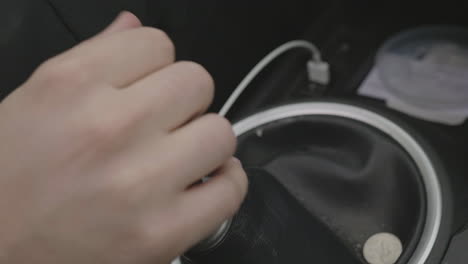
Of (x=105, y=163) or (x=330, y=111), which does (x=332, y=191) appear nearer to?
(x=330, y=111)

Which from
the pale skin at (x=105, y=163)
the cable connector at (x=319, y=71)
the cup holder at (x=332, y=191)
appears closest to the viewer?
the pale skin at (x=105, y=163)

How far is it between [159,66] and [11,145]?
98 millimetres

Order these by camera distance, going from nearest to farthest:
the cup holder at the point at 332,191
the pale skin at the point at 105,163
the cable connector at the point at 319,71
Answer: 1. the pale skin at the point at 105,163
2. the cup holder at the point at 332,191
3. the cable connector at the point at 319,71

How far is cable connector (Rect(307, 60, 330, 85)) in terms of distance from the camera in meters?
0.71

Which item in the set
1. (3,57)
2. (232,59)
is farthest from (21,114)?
(232,59)

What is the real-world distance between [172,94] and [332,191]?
1.01 ft

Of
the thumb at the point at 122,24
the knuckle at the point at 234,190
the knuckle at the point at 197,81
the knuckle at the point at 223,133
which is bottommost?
the knuckle at the point at 234,190

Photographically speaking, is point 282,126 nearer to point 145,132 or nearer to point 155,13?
point 155,13

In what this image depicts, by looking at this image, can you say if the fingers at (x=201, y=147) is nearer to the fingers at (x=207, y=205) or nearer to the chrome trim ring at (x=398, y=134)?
the fingers at (x=207, y=205)

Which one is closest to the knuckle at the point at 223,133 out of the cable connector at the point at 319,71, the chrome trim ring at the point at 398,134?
the chrome trim ring at the point at 398,134

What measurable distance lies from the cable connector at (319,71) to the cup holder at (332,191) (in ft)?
0.56

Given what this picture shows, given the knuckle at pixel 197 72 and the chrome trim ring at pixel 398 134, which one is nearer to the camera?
the knuckle at pixel 197 72

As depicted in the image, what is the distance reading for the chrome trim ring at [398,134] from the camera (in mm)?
422

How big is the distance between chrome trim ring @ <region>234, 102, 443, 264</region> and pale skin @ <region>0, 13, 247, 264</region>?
0.73 ft
